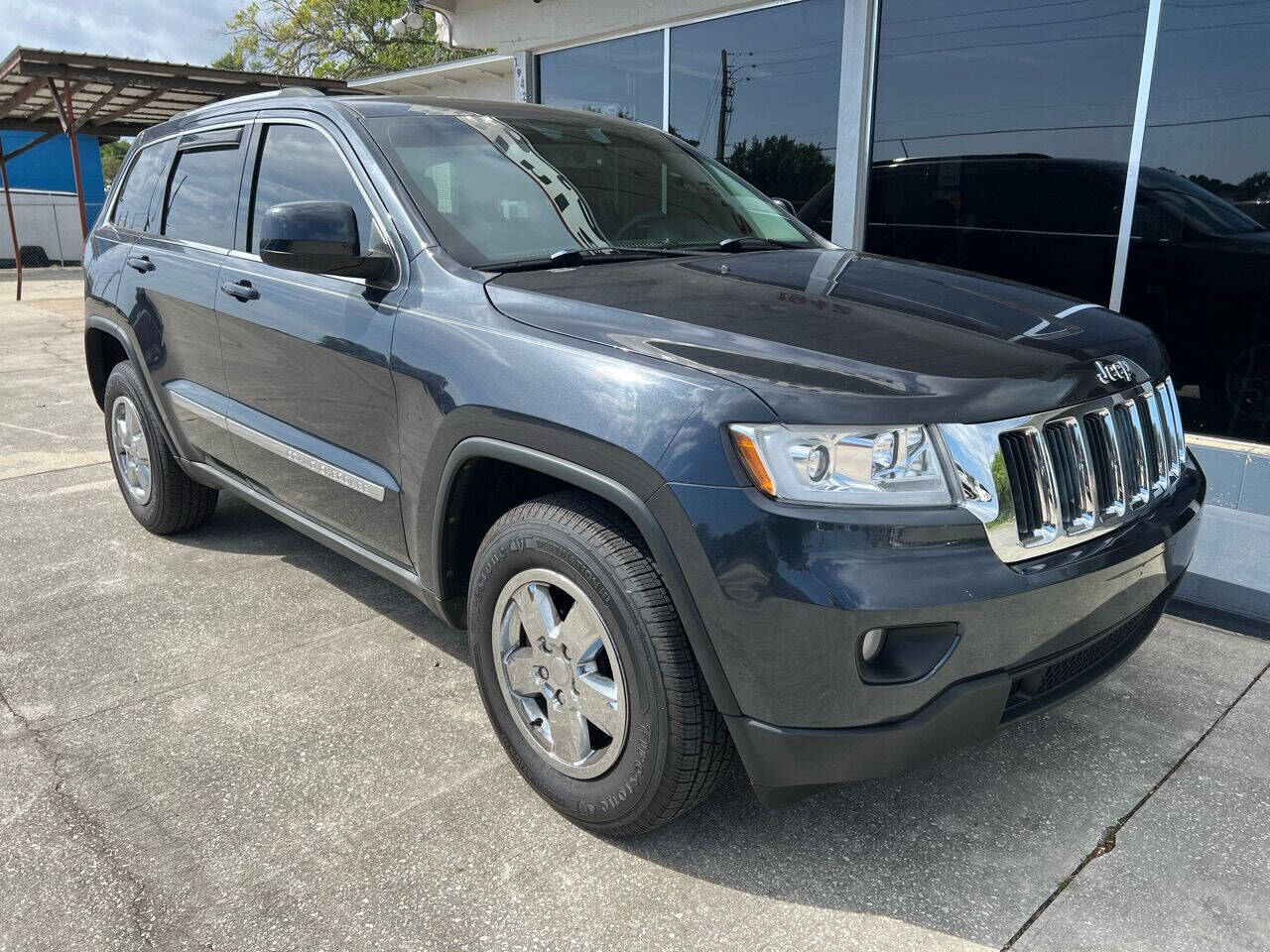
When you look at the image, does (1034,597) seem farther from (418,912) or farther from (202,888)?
(202,888)

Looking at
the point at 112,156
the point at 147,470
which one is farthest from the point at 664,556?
the point at 112,156

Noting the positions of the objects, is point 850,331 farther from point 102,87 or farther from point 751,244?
point 102,87

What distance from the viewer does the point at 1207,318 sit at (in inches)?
222

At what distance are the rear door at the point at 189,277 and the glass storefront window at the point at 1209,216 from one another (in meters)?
4.89

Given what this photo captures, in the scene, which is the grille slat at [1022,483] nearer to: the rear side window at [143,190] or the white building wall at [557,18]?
the rear side window at [143,190]

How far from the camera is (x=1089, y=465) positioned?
Answer: 227 cm

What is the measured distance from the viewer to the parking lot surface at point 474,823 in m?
2.20

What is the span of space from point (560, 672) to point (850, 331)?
1.08 m

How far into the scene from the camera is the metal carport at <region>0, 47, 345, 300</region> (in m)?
12.3

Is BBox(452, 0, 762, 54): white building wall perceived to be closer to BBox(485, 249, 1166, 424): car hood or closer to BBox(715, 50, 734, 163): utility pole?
BBox(715, 50, 734, 163): utility pole

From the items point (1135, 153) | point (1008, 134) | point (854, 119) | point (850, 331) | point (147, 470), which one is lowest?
point (147, 470)

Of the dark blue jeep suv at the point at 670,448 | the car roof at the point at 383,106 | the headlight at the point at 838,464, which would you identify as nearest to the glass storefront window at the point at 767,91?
the car roof at the point at 383,106

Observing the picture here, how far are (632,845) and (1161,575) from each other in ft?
4.94

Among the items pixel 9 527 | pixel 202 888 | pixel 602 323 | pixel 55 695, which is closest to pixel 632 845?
pixel 202 888
